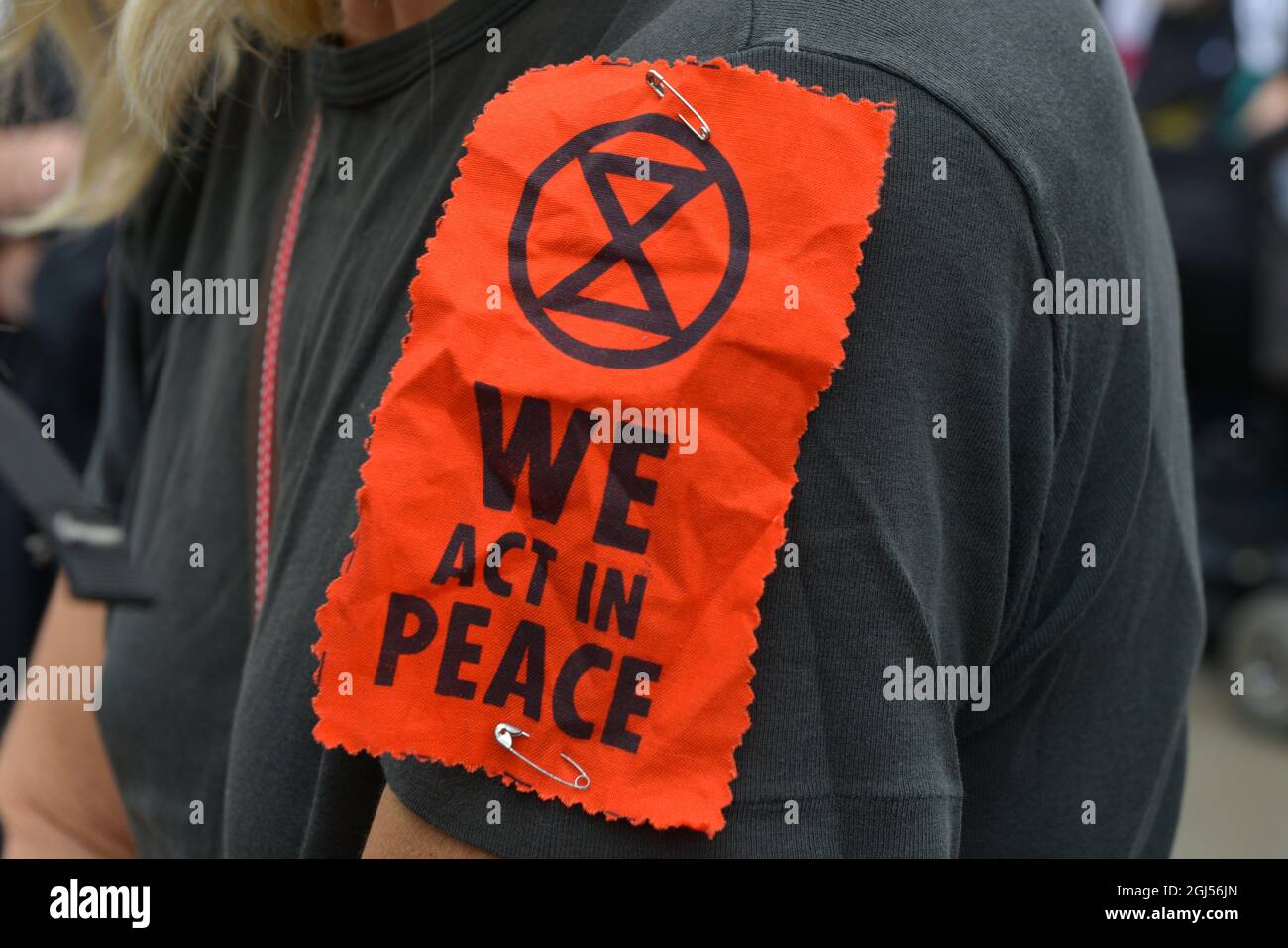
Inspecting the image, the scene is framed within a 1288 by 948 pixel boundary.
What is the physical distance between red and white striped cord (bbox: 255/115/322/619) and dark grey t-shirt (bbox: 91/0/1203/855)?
0.01 metres

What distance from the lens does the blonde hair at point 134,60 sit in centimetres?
89

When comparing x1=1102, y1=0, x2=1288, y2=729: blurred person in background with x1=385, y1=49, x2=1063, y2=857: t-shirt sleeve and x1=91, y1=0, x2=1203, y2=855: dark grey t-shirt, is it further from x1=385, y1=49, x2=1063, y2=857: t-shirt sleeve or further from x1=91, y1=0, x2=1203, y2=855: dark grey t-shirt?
x1=385, y1=49, x2=1063, y2=857: t-shirt sleeve

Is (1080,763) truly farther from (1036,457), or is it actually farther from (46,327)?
(46,327)

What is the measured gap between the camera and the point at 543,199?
650 millimetres

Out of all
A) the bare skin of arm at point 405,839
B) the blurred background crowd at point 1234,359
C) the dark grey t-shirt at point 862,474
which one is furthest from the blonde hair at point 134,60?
the blurred background crowd at point 1234,359

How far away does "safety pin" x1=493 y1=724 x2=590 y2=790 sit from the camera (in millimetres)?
626

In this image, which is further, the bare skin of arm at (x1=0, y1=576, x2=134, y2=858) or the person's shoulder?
the bare skin of arm at (x1=0, y1=576, x2=134, y2=858)

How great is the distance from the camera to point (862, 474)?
615 mm

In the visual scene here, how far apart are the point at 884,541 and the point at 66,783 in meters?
0.86

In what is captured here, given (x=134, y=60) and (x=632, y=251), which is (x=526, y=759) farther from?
(x=134, y=60)

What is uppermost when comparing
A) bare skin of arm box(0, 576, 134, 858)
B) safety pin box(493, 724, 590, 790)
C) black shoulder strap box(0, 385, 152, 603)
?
black shoulder strap box(0, 385, 152, 603)

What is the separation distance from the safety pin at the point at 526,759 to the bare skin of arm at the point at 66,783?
637 mm

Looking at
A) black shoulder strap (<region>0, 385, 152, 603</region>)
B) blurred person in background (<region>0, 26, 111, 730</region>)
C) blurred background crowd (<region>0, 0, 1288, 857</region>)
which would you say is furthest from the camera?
blurred background crowd (<region>0, 0, 1288, 857</region>)

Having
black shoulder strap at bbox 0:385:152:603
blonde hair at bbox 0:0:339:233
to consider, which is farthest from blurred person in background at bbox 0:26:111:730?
black shoulder strap at bbox 0:385:152:603
